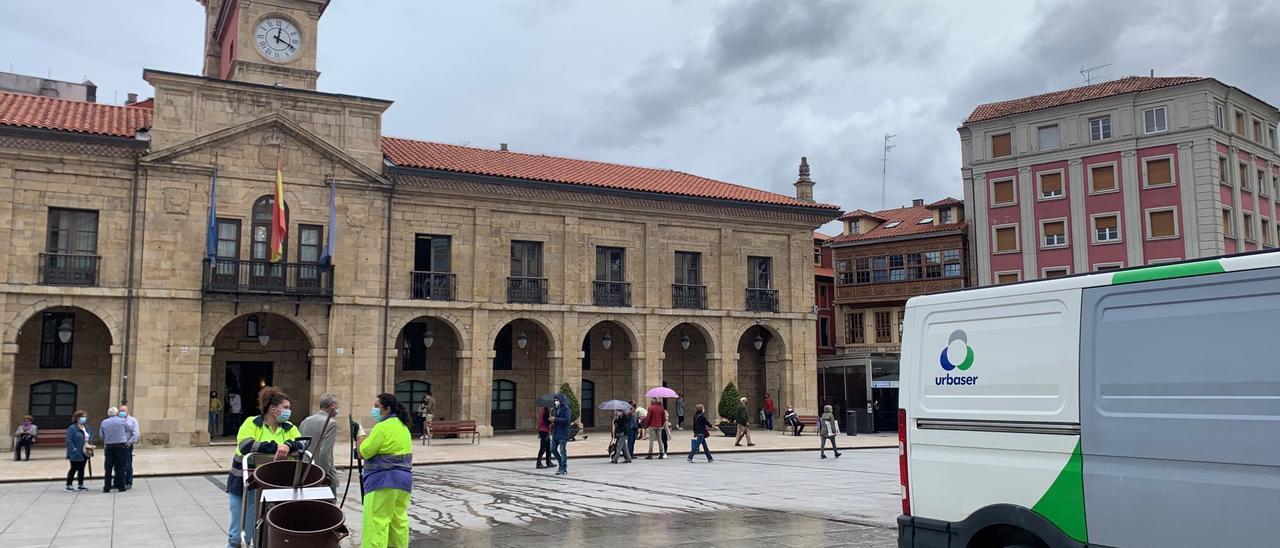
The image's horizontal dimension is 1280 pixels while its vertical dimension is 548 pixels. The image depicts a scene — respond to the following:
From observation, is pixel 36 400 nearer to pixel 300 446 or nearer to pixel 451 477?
pixel 451 477

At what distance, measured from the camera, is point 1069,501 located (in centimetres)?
589

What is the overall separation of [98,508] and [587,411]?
22.7 metres

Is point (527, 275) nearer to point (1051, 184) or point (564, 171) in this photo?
point (564, 171)

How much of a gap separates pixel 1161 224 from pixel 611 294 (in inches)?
950

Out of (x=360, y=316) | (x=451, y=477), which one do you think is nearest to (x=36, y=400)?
(x=360, y=316)

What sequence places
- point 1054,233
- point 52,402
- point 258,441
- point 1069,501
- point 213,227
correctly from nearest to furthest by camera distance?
point 1069,501 → point 258,441 → point 213,227 → point 52,402 → point 1054,233

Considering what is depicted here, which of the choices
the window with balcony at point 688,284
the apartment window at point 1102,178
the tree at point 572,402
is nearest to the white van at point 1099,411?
the tree at point 572,402

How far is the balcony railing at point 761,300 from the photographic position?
121 feet

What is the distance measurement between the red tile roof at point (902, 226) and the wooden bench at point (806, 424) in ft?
55.3

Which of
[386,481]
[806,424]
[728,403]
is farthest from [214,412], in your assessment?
[386,481]

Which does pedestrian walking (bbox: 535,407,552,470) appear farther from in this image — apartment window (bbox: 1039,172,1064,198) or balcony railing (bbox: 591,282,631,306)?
apartment window (bbox: 1039,172,1064,198)

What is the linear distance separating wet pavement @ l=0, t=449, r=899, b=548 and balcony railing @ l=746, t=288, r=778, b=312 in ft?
53.6

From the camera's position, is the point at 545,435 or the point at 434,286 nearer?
the point at 545,435

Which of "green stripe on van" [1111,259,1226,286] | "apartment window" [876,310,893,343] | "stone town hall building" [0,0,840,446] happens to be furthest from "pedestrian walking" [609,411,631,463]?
"apartment window" [876,310,893,343]
